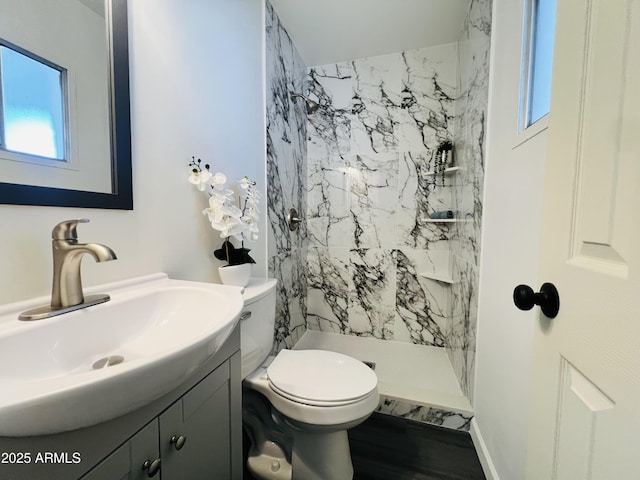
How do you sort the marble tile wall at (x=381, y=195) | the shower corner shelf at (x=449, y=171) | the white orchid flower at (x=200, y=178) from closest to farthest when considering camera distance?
the white orchid flower at (x=200, y=178), the shower corner shelf at (x=449, y=171), the marble tile wall at (x=381, y=195)

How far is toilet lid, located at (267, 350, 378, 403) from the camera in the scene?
1.02 meters

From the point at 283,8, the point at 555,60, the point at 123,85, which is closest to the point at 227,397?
the point at 123,85

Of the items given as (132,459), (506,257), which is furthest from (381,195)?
(132,459)

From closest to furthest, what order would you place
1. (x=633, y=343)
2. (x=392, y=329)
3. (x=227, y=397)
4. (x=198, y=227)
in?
(x=633, y=343) < (x=227, y=397) < (x=198, y=227) < (x=392, y=329)

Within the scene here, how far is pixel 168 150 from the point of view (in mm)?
1004

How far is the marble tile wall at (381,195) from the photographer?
86.0 inches

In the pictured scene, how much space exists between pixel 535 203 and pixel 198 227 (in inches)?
50.4

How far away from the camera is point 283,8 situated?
175 centimetres

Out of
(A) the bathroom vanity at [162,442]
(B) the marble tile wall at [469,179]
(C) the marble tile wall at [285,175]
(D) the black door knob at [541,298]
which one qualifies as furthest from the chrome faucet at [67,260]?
(B) the marble tile wall at [469,179]

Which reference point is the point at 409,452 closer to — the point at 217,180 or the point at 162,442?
the point at 162,442

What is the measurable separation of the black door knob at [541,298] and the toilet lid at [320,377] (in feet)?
2.41

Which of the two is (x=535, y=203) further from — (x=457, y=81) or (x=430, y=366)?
(x=457, y=81)

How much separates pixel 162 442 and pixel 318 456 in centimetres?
77

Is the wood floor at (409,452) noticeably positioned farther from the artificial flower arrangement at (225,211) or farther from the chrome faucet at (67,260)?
the chrome faucet at (67,260)
